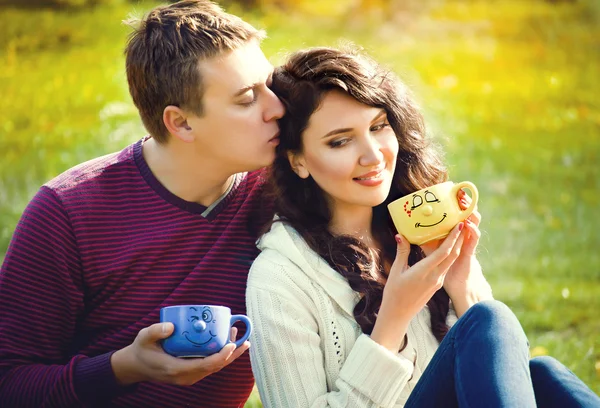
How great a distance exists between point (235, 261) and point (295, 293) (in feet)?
1.21

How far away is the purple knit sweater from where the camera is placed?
332 cm

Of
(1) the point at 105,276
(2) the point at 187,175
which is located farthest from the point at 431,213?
(1) the point at 105,276

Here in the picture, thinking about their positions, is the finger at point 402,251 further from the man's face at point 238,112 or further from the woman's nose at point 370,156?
the man's face at point 238,112

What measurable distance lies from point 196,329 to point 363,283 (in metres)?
0.74

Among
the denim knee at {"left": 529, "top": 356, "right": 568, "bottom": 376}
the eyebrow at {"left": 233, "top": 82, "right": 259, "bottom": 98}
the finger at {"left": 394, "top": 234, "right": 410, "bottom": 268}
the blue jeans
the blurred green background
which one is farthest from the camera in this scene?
the blurred green background

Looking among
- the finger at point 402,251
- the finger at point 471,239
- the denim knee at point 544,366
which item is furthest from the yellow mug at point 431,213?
the denim knee at point 544,366

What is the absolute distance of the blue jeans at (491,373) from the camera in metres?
2.80

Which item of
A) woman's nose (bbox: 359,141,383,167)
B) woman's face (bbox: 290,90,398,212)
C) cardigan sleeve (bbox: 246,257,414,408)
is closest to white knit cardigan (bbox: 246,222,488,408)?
cardigan sleeve (bbox: 246,257,414,408)

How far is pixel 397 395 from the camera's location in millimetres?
3125

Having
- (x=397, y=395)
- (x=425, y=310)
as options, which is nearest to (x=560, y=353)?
(x=425, y=310)

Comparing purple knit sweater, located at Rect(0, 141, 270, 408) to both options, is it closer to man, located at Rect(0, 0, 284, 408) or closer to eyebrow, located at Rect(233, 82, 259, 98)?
man, located at Rect(0, 0, 284, 408)

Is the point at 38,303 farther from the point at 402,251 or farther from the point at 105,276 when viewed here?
the point at 402,251

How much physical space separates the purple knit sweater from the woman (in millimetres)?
275

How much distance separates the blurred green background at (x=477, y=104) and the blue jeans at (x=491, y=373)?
5.97 ft
